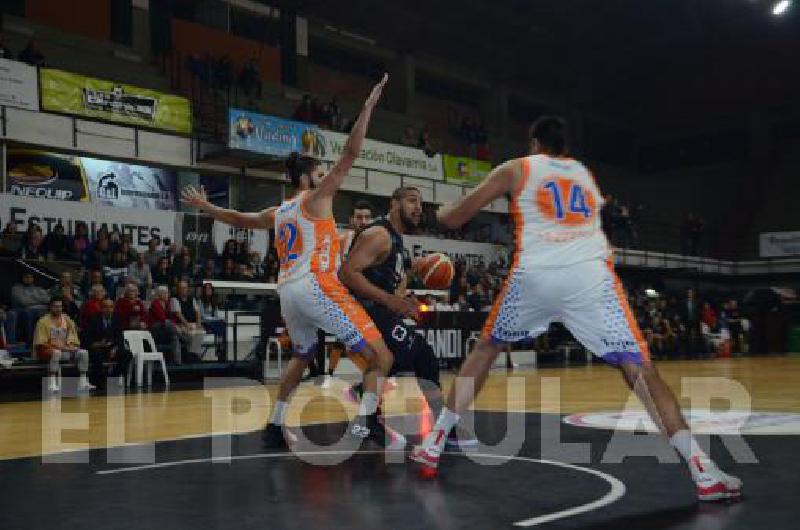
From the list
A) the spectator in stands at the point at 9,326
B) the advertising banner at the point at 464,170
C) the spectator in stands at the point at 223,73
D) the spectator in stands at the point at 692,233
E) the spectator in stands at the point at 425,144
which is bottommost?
the spectator in stands at the point at 9,326

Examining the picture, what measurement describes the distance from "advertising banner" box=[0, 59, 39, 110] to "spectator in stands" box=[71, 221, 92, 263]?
2.95 m

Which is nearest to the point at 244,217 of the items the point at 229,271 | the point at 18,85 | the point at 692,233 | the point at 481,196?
the point at 481,196

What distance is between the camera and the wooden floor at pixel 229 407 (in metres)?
6.48

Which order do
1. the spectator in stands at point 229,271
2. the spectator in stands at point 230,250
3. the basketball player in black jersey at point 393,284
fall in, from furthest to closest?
1. the spectator in stands at point 230,250
2. the spectator in stands at point 229,271
3. the basketball player in black jersey at point 393,284

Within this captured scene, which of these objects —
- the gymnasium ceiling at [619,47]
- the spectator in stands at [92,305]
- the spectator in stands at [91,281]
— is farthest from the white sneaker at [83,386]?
the gymnasium ceiling at [619,47]

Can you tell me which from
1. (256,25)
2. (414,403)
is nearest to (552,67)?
(256,25)

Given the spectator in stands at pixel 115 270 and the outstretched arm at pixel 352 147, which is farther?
the spectator in stands at pixel 115 270

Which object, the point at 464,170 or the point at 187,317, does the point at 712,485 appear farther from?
the point at 464,170

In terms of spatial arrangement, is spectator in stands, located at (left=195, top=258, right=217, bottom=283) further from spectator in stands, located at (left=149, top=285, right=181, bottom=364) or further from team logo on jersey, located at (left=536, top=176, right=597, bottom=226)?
team logo on jersey, located at (left=536, top=176, right=597, bottom=226)

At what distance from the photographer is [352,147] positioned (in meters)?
4.88

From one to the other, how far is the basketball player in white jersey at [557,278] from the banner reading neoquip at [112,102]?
14.1m

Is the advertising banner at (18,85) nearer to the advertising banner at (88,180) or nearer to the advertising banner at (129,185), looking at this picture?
the advertising banner at (88,180)

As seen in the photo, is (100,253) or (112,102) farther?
(112,102)

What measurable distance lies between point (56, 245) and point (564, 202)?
11.8 m
